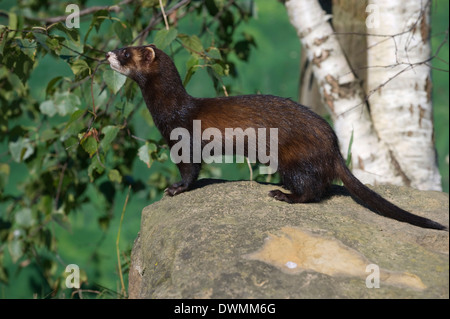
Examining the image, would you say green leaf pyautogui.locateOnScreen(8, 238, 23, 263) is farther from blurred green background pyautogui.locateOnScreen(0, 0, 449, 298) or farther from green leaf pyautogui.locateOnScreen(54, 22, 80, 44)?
green leaf pyautogui.locateOnScreen(54, 22, 80, 44)

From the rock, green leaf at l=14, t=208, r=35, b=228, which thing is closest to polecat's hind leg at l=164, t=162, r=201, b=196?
the rock

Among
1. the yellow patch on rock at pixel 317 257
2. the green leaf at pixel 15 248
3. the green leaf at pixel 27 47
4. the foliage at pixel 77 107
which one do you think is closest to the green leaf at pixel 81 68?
the foliage at pixel 77 107

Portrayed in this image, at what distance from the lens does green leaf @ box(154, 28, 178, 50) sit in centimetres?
384

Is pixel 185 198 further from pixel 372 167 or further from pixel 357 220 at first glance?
pixel 372 167

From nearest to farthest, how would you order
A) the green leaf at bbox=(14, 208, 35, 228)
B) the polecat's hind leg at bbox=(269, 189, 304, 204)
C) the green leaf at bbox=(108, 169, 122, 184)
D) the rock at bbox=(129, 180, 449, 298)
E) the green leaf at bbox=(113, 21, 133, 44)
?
1. the rock at bbox=(129, 180, 449, 298)
2. the polecat's hind leg at bbox=(269, 189, 304, 204)
3. the green leaf at bbox=(113, 21, 133, 44)
4. the green leaf at bbox=(108, 169, 122, 184)
5. the green leaf at bbox=(14, 208, 35, 228)

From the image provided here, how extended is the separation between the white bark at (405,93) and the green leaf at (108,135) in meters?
2.13

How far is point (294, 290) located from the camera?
2.22 metres

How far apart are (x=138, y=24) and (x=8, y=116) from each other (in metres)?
1.52

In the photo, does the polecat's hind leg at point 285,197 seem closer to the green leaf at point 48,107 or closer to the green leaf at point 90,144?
the green leaf at point 90,144

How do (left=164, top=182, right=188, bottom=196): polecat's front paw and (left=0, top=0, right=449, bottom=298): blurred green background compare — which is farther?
(left=0, top=0, right=449, bottom=298): blurred green background

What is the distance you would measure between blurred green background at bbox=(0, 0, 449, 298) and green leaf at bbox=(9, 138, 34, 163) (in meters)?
1.55

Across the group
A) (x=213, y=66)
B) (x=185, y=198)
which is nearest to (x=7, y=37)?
(x=213, y=66)

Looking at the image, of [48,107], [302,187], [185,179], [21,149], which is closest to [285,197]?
[302,187]

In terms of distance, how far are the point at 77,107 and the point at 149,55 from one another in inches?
34.4
